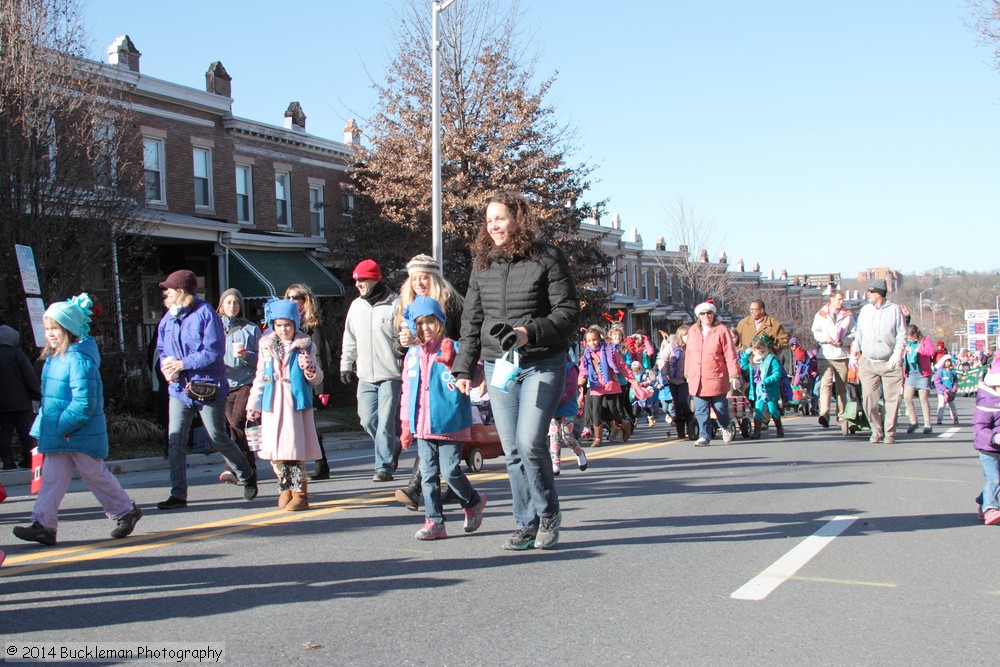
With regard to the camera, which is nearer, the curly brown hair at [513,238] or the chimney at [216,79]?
the curly brown hair at [513,238]

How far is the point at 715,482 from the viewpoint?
9.39m

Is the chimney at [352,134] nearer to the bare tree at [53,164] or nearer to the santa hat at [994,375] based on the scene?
the bare tree at [53,164]

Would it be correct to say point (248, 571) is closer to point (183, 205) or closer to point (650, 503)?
point (650, 503)

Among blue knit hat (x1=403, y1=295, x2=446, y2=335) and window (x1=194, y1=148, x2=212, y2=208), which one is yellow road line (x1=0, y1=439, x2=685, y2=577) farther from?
window (x1=194, y1=148, x2=212, y2=208)

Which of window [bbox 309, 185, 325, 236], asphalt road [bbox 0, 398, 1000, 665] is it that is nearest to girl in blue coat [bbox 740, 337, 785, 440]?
asphalt road [bbox 0, 398, 1000, 665]

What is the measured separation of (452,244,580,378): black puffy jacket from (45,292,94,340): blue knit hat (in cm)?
251

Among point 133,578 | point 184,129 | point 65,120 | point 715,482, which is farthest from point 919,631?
point 184,129

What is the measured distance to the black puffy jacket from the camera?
587cm

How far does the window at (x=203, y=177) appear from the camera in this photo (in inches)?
1022

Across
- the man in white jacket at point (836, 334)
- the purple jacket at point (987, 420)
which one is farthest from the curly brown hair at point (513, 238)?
the man in white jacket at point (836, 334)

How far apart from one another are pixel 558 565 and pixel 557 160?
68.9ft

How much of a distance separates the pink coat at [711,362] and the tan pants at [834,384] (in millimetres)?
2233

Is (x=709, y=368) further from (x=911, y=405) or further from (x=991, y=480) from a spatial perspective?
(x=991, y=480)

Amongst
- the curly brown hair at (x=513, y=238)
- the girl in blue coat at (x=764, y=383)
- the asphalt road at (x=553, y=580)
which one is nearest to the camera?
the asphalt road at (x=553, y=580)
